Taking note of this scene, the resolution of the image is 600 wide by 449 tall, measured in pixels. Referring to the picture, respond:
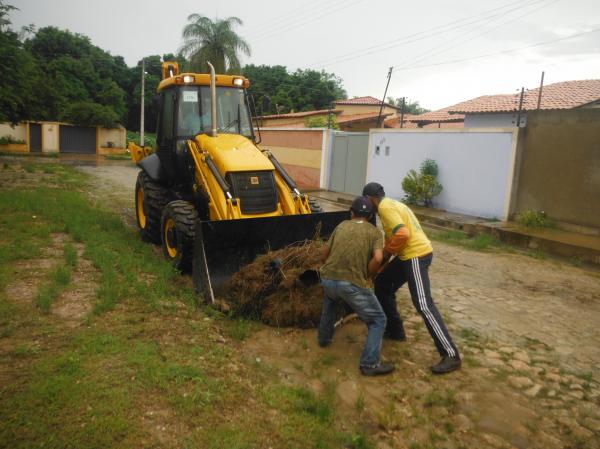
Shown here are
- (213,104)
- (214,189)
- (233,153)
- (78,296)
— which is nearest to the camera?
(78,296)

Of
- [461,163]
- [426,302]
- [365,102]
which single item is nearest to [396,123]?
[365,102]

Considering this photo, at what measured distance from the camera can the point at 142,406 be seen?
3424mm

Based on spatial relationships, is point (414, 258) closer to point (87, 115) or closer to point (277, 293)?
point (277, 293)

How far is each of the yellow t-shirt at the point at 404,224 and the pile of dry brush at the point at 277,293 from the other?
111 cm

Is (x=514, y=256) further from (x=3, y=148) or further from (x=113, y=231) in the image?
(x=3, y=148)

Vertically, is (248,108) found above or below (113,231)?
above

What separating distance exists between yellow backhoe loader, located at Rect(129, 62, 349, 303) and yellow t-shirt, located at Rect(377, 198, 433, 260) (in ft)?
5.63

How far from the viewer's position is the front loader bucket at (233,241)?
5.43 metres

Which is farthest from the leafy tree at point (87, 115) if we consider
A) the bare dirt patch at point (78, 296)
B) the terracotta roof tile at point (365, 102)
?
the bare dirt patch at point (78, 296)

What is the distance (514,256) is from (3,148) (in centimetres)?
3608

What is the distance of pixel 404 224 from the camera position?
435cm

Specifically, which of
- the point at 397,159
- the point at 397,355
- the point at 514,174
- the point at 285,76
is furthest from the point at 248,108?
the point at 285,76

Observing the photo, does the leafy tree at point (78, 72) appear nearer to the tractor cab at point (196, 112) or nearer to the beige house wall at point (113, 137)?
the beige house wall at point (113, 137)

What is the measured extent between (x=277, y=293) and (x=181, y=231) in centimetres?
174
